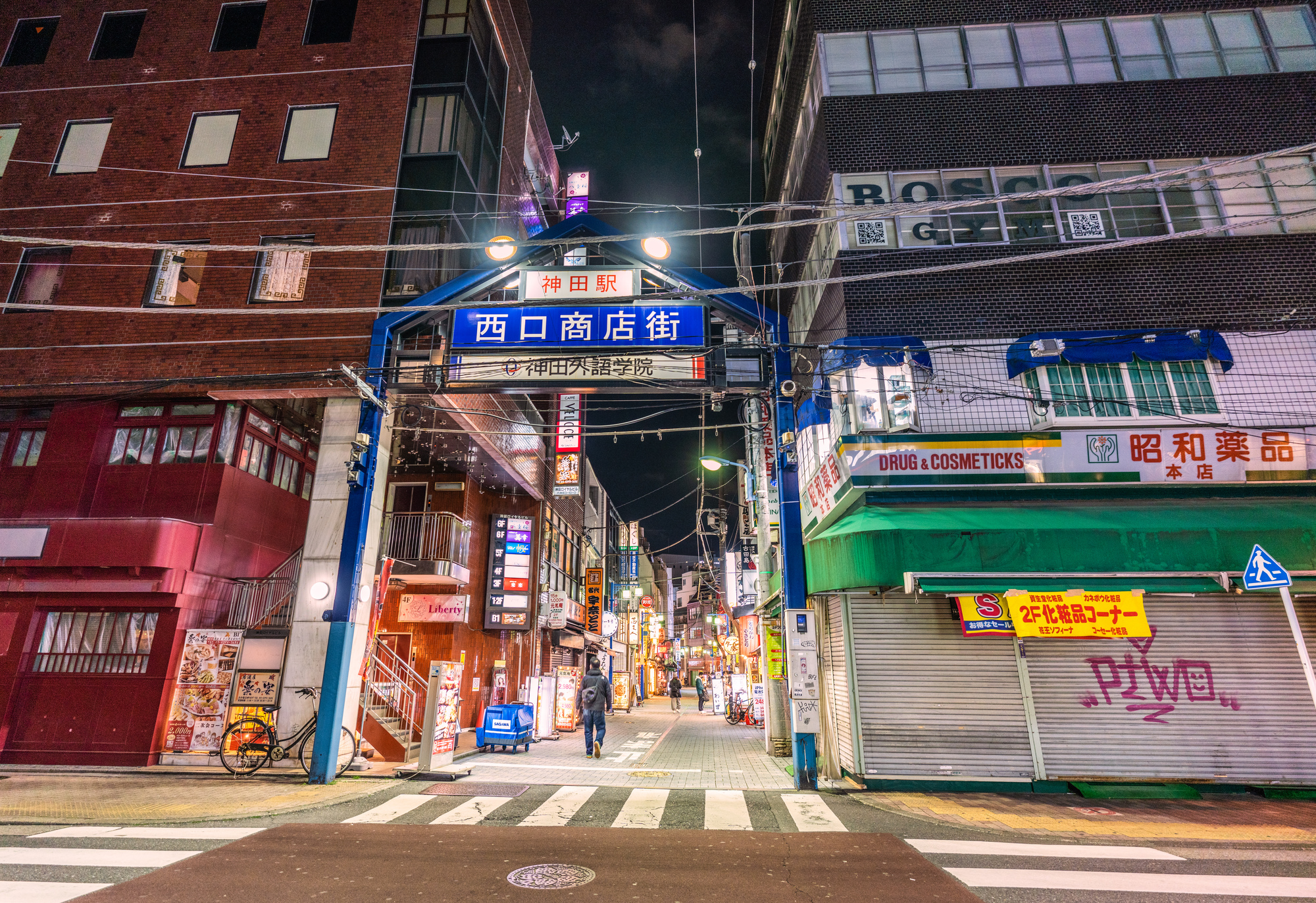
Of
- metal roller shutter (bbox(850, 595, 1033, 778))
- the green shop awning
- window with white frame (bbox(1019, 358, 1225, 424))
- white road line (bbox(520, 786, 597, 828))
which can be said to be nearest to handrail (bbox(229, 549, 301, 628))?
white road line (bbox(520, 786, 597, 828))

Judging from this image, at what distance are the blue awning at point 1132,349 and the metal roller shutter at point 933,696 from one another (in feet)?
16.3

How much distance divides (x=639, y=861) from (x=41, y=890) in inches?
197

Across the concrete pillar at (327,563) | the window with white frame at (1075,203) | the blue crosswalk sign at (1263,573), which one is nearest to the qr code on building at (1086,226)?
the window with white frame at (1075,203)

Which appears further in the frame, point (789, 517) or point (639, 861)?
point (789, 517)

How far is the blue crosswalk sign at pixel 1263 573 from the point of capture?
8.47m

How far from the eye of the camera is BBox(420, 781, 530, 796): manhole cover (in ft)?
31.4

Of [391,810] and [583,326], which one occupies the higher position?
[583,326]

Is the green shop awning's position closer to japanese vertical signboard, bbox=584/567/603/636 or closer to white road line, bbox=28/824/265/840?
white road line, bbox=28/824/265/840

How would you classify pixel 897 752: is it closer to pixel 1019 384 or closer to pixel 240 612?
pixel 1019 384

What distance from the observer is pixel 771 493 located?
16.5 meters

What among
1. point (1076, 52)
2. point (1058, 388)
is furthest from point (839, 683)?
point (1076, 52)

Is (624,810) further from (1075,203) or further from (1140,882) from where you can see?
(1075,203)

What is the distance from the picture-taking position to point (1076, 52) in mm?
14070

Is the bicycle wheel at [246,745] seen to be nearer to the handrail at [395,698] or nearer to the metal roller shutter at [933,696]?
the handrail at [395,698]
